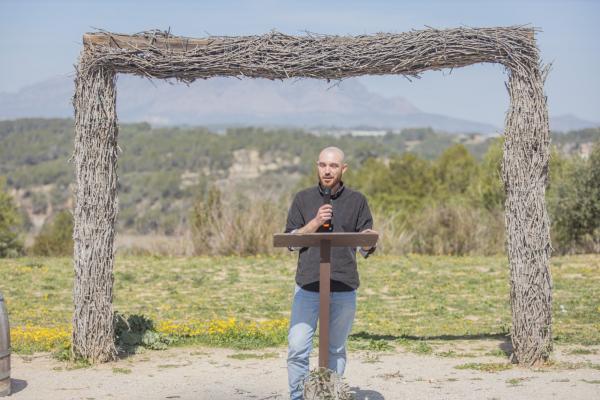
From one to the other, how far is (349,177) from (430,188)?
823cm

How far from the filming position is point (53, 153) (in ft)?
286

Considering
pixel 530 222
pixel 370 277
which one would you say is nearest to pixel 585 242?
pixel 370 277

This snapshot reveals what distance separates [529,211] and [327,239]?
392 centimetres

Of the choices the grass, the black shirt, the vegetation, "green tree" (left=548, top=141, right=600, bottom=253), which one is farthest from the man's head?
"green tree" (left=548, top=141, right=600, bottom=253)

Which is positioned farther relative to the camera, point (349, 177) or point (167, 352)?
point (349, 177)

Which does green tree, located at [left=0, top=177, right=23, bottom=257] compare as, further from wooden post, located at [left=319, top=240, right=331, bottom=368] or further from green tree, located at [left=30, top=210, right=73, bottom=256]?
wooden post, located at [left=319, top=240, right=331, bottom=368]

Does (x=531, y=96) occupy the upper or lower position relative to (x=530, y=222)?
upper

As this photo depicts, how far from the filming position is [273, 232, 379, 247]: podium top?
6629 millimetres

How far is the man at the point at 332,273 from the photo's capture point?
7.16 meters

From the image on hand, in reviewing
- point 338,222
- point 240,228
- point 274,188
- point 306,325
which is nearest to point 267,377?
point 306,325

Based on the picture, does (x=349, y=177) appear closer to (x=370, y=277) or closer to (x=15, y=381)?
(x=370, y=277)

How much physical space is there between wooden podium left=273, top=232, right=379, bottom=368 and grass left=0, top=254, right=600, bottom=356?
434 centimetres

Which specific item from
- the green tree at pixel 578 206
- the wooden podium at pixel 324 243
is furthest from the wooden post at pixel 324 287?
the green tree at pixel 578 206

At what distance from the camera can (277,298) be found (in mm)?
15812
